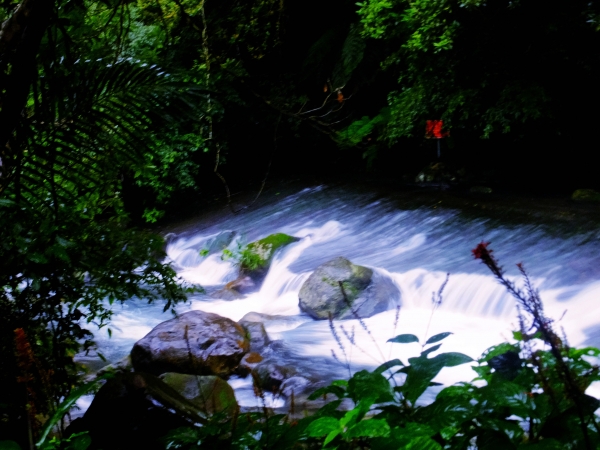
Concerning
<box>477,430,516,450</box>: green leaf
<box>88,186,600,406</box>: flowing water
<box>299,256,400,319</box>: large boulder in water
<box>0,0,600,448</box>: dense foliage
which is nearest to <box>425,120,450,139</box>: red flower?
<box>0,0,600,448</box>: dense foliage

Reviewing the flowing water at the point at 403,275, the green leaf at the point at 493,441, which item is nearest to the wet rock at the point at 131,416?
the green leaf at the point at 493,441

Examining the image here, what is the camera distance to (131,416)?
104 inches

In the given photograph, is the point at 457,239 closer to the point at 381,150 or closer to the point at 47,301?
the point at 381,150

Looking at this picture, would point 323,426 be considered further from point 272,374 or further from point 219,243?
point 219,243

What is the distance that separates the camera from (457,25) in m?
8.06

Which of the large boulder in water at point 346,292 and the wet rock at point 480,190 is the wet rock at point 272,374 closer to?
the large boulder in water at point 346,292

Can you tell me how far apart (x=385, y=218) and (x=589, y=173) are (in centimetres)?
352

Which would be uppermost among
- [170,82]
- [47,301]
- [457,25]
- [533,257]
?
[457,25]

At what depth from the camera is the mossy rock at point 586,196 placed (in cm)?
854

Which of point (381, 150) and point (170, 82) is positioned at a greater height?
point (170, 82)

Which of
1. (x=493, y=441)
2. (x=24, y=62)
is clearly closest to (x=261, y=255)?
(x=24, y=62)

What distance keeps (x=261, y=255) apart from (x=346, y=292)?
2384 millimetres

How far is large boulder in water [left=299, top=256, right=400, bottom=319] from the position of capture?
22.0 ft

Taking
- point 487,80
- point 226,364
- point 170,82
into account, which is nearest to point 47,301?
point 170,82
